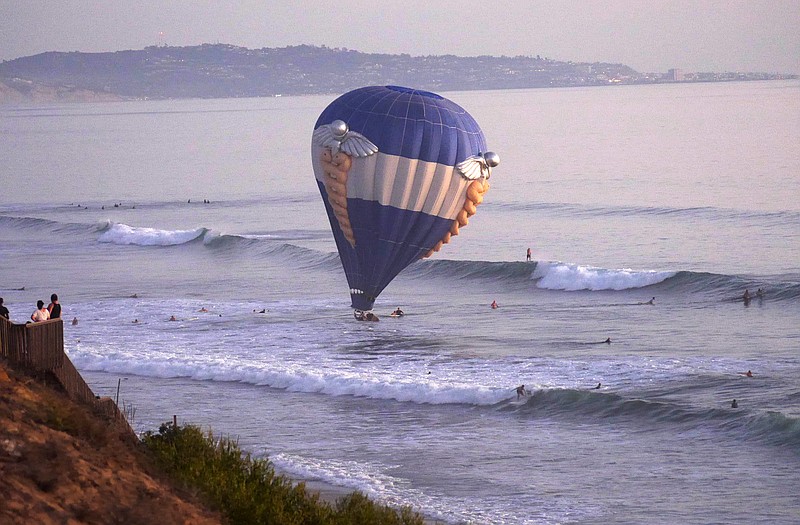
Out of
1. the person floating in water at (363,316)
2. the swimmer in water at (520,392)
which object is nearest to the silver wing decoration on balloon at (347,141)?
the person floating in water at (363,316)

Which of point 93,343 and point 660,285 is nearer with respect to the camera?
point 93,343

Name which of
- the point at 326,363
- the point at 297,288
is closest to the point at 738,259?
the point at 297,288

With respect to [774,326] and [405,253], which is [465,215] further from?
[774,326]

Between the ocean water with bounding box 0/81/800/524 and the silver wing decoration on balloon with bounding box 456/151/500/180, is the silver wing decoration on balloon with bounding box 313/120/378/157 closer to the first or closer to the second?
the silver wing decoration on balloon with bounding box 456/151/500/180

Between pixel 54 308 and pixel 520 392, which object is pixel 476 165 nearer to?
pixel 520 392

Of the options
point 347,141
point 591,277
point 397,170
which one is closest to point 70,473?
point 397,170

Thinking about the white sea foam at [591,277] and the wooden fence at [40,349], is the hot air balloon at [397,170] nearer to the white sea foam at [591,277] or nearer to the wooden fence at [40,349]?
the white sea foam at [591,277]

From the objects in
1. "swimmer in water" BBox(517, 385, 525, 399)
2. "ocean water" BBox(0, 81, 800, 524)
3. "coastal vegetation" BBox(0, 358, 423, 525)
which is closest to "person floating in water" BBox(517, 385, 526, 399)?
"swimmer in water" BBox(517, 385, 525, 399)
